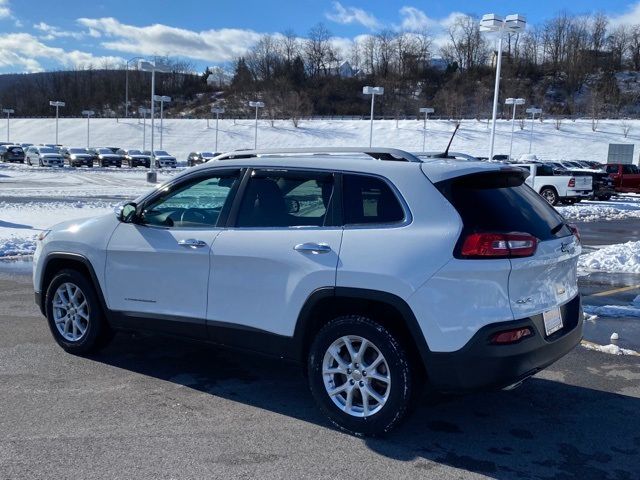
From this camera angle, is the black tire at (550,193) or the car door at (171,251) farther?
the black tire at (550,193)

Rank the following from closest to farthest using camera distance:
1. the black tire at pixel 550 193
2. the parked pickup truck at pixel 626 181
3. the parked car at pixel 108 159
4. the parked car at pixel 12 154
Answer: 1. the black tire at pixel 550 193
2. the parked pickup truck at pixel 626 181
3. the parked car at pixel 108 159
4. the parked car at pixel 12 154

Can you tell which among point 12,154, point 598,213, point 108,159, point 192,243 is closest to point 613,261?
point 192,243

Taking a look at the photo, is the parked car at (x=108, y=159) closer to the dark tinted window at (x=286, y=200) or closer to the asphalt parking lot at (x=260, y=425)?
the asphalt parking lot at (x=260, y=425)

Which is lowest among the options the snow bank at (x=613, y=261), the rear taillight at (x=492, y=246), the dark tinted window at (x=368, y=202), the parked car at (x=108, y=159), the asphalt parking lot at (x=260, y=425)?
the parked car at (x=108, y=159)

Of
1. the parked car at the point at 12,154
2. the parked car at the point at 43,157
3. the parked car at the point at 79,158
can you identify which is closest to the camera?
the parked car at the point at 43,157

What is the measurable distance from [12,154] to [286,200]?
5791 centimetres

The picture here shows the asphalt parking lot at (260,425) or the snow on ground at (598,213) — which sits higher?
the asphalt parking lot at (260,425)

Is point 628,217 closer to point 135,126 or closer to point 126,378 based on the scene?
point 126,378

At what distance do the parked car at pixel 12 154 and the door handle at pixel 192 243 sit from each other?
57.3 metres

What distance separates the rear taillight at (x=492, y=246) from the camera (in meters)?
3.80

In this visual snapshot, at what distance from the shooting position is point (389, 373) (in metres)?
4.04

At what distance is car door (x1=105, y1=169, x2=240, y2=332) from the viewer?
4.85 metres

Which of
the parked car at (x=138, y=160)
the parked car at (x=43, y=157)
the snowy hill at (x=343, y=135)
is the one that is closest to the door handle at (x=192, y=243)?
the parked car at (x=43, y=157)

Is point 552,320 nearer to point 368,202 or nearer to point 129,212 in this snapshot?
point 368,202
